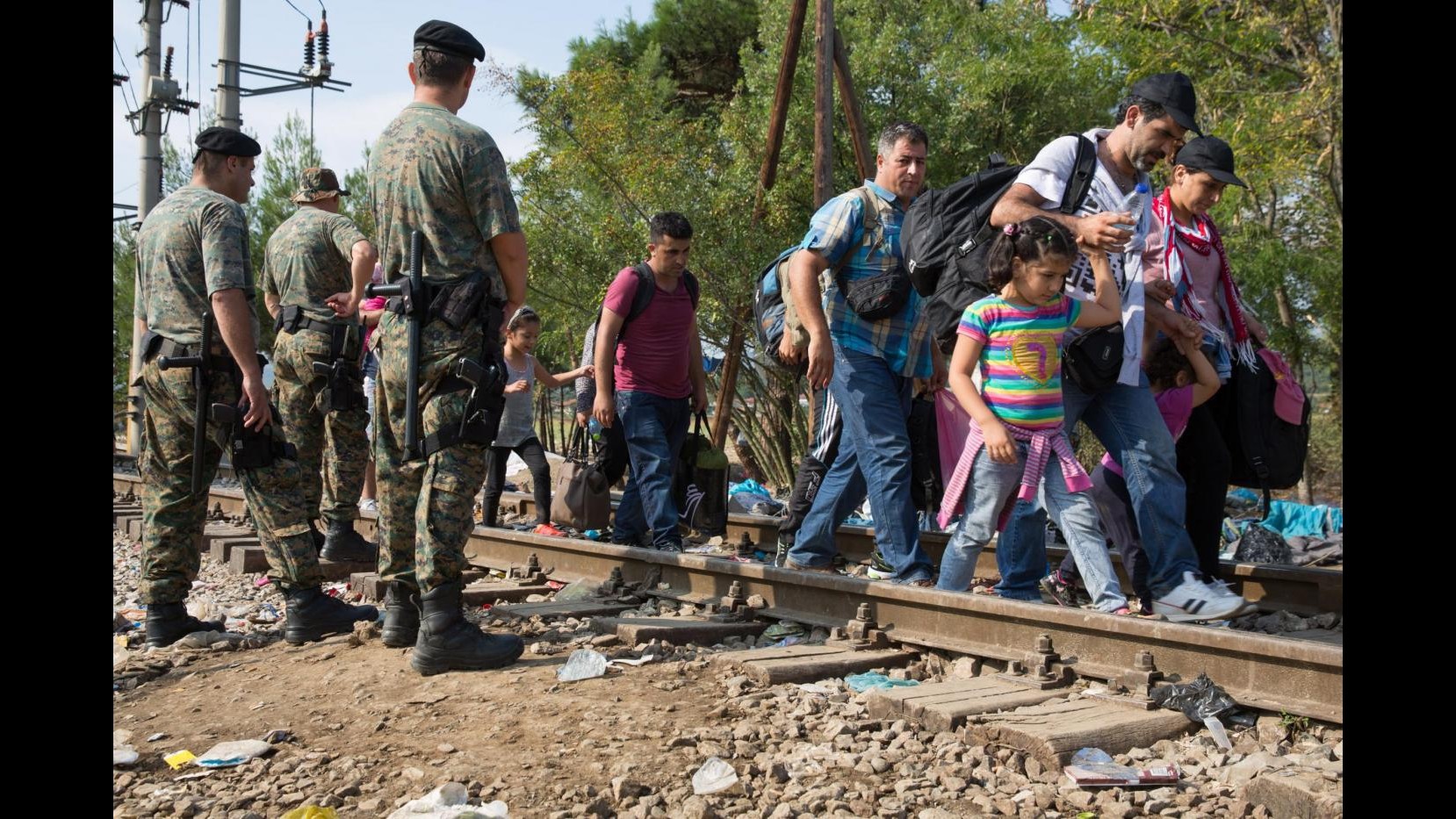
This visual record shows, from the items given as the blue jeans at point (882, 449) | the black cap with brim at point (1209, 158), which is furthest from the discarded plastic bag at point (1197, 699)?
the black cap with brim at point (1209, 158)

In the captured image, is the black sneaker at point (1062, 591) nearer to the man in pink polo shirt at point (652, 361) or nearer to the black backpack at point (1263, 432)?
the black backpack at point (1263, 432)

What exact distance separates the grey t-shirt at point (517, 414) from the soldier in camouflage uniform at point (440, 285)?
4.20m

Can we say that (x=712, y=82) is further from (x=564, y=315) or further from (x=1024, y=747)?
(x=1024, y=747)

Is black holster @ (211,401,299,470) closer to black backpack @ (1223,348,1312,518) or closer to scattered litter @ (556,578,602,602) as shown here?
scattered litter @ (556,578,602,602)

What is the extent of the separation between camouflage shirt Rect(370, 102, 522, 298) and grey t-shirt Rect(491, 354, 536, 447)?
4.33 meters

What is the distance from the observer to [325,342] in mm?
7043

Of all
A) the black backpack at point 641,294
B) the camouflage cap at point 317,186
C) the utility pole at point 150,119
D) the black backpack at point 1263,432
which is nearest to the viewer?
the black backpack at point 1263,432

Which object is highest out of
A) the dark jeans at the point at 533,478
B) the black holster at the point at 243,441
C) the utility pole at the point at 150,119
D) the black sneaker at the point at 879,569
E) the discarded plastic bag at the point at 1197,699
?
the utility pole at the point at 150,119

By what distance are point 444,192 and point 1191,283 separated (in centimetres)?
338

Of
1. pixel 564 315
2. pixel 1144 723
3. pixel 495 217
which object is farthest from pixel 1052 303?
pixel 564 315

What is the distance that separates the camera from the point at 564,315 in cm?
2145

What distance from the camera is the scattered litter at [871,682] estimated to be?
14.8 ft

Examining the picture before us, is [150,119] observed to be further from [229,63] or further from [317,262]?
[317,262]

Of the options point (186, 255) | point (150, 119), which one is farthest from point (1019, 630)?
point (150, 119)
